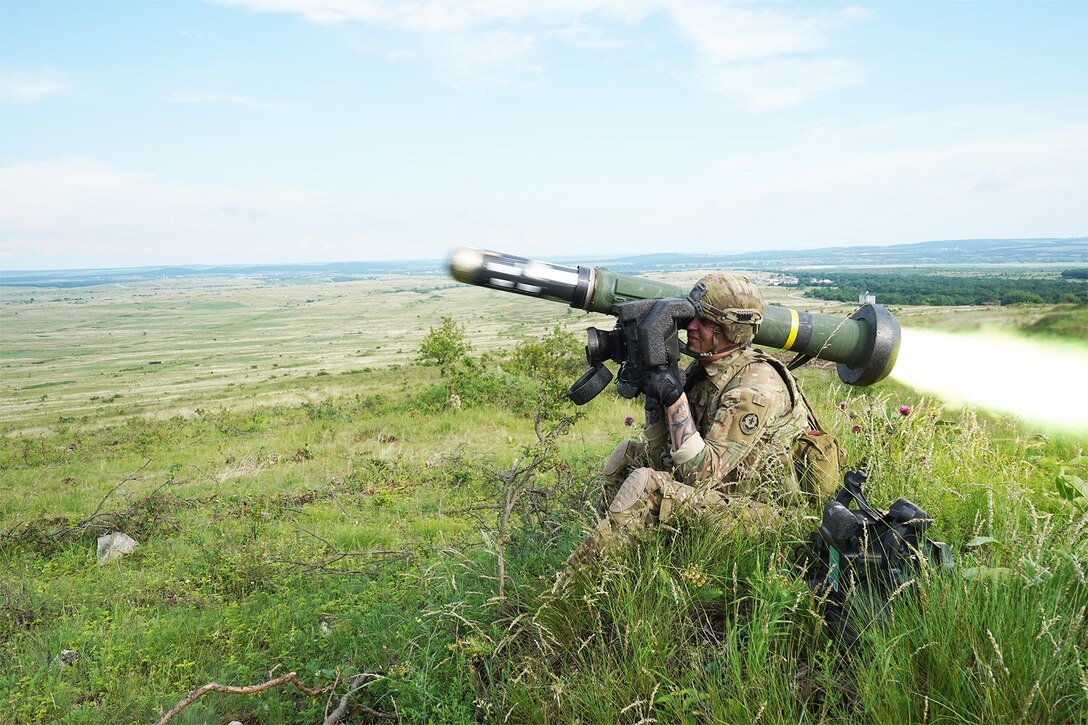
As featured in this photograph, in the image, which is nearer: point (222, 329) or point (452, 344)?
point (452, 344)

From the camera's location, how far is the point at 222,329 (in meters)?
104

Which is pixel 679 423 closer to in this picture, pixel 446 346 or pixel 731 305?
pixel 731 305

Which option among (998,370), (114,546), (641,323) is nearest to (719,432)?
(641,323)

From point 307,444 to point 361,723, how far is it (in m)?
11.2

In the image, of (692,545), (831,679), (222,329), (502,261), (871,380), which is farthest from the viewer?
(222,329)

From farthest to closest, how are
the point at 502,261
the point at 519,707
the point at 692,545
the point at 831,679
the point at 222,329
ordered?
the point at 222,329 → the point at 502,261 → the point at 692,545 → the point at 519,707 → the point at 831,679

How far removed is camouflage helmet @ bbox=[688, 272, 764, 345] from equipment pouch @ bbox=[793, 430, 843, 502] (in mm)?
690

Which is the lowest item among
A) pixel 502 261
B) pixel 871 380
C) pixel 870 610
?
pixel 870 610

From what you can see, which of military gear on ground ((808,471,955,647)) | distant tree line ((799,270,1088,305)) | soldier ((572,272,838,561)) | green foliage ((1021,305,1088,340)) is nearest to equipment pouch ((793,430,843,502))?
soldier ((572,272,838,561))

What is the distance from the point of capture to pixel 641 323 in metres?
3.24

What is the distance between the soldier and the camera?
3131mm

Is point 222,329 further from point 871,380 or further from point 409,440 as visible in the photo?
point 871,380

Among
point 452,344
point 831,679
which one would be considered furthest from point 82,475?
point 831,679

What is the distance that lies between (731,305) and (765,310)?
0.35 meters
